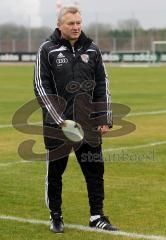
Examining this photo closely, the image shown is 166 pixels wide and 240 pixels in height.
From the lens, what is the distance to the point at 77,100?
6422 millimetres

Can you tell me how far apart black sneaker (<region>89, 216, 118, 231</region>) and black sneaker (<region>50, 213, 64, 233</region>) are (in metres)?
0.32

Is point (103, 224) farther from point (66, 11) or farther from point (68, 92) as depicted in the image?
point (66, 11)

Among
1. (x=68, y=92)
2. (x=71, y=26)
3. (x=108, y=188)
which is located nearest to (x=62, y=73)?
(x=68, y=92)

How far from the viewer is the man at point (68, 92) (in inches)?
249

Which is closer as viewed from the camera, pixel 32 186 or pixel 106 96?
pixel 106 96

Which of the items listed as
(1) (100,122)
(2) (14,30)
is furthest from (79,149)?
A: (2) (14,30)

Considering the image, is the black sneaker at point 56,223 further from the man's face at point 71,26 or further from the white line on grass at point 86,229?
the man's face at point 71,26

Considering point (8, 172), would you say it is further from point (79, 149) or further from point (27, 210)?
point (79, 149)

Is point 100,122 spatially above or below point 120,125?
above

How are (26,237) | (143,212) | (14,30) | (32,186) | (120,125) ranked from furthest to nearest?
(14,30) → (120,125) → (32,186) → (143,212) → (26,237)

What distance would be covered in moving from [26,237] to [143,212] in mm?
1538

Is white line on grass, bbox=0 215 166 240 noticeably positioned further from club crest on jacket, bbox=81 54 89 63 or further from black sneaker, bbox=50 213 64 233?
club crest on jacket, bbox=81 54 89 63

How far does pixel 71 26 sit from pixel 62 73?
17.9 inches

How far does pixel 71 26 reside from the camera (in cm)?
625
